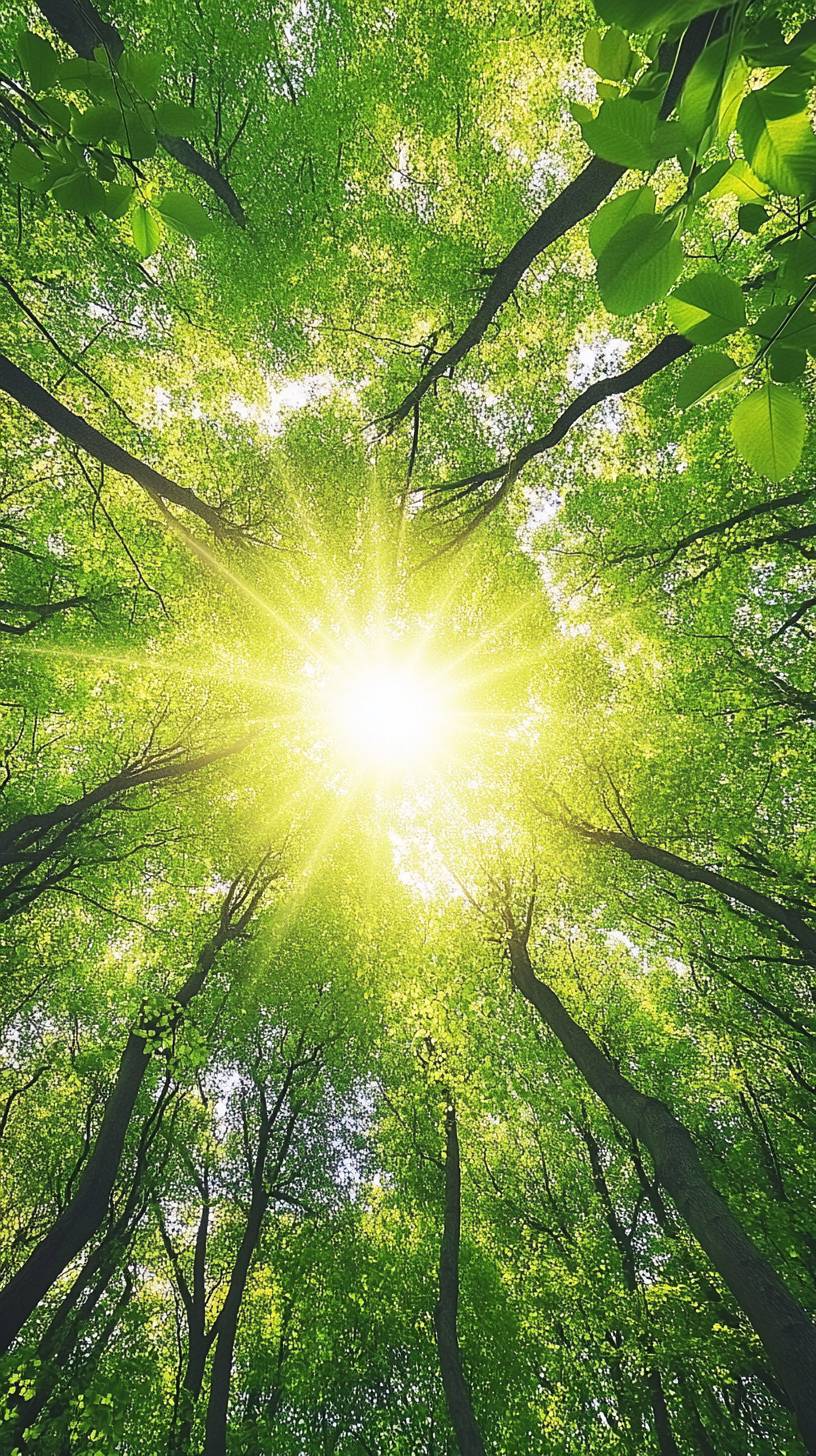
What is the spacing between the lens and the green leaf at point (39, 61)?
1014 millimetres

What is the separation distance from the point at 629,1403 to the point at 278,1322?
10329 mm

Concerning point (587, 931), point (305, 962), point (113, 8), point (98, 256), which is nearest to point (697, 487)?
point (98, 256)

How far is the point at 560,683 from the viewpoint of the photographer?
11430 millimetres

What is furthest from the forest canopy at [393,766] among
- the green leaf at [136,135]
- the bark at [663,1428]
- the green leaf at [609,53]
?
the green leaf at [609,53]

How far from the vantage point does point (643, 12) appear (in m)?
0.58

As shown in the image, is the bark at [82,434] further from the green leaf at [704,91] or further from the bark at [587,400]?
the green leaf at [704,91]

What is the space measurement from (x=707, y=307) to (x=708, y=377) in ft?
0.31

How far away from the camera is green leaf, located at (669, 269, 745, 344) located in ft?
2.41

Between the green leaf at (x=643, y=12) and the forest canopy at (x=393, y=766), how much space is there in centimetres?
120

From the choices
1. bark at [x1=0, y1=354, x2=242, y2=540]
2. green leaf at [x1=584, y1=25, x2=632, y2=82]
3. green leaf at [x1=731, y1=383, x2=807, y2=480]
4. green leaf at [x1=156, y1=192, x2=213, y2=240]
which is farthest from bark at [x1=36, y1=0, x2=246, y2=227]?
green leaf at [x1=731, y1=383, x2=807, y2=480]

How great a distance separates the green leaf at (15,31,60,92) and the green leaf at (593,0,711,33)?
1023mm

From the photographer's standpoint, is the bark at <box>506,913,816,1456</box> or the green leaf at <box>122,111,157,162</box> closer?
the green leaf at <box>122,111,157,162</box>

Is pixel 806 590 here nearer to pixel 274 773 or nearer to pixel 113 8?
pixel 274 773

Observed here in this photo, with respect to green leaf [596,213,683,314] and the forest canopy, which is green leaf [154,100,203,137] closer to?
the forest canopy
